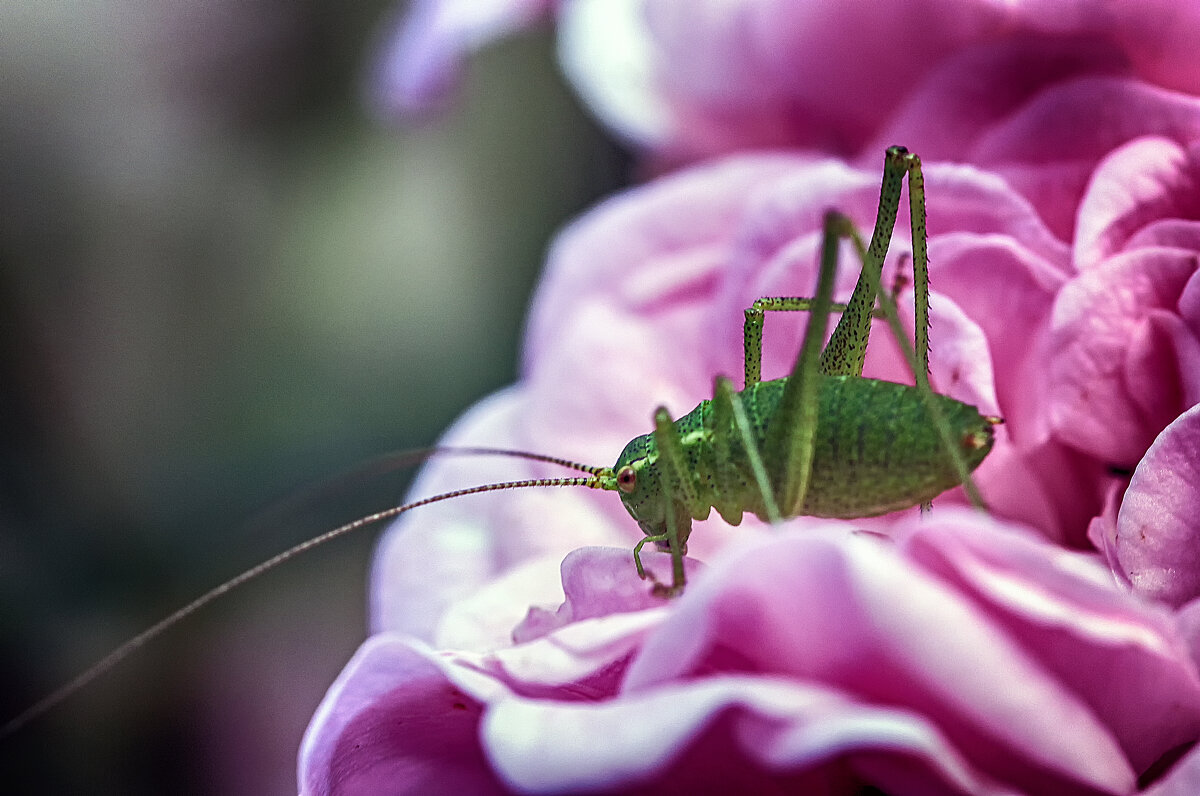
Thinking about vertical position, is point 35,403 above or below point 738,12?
below

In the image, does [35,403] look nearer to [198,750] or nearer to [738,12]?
[198,750]

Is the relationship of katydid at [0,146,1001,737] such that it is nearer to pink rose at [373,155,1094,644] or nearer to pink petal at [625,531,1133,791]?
pink rose at [373,155,1094,644]

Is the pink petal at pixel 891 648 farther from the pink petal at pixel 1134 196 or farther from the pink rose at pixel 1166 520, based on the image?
the pink petal at pixel 1134 196

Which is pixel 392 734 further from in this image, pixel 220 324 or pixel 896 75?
pixel 220 324

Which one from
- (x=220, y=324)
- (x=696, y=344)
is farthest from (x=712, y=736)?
(x=220, y=324)

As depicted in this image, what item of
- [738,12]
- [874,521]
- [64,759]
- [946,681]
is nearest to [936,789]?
[946,681]

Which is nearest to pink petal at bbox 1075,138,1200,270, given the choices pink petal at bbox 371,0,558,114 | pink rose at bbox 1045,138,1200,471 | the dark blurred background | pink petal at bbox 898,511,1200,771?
pink rose at bbox 1045,138,1200,471
